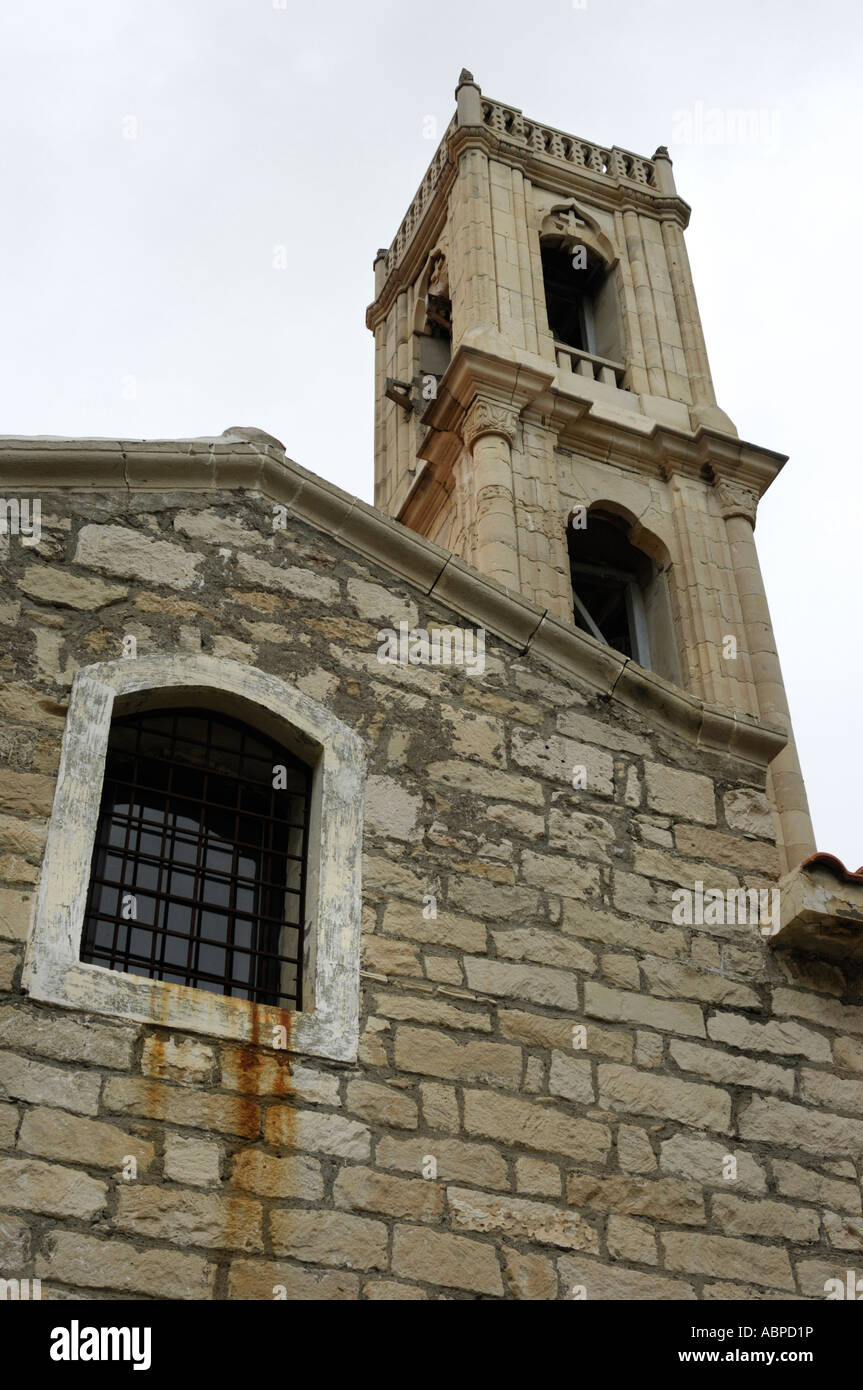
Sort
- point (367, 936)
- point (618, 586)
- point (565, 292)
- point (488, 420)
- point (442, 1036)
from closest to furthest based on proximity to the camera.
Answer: point (442, 1036) → point (367, 936) → point (488, 420) → point (618, 586) → point (565, 292)

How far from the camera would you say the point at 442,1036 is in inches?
259

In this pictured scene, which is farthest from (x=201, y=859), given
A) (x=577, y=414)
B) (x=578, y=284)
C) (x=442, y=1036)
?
(x=578, y=284)

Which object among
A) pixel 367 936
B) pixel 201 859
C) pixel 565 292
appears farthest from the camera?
pixel 565 292

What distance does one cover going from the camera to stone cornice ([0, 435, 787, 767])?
7.66 metres

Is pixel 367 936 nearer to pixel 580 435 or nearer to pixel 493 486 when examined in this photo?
pixel 493 486

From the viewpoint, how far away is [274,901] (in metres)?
6.96

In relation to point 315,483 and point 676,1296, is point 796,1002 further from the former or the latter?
point 315,483

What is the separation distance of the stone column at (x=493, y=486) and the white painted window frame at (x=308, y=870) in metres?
9.27

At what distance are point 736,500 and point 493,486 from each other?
3.28 meters

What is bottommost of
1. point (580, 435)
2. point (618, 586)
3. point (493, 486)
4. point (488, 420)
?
point (493, 486)
